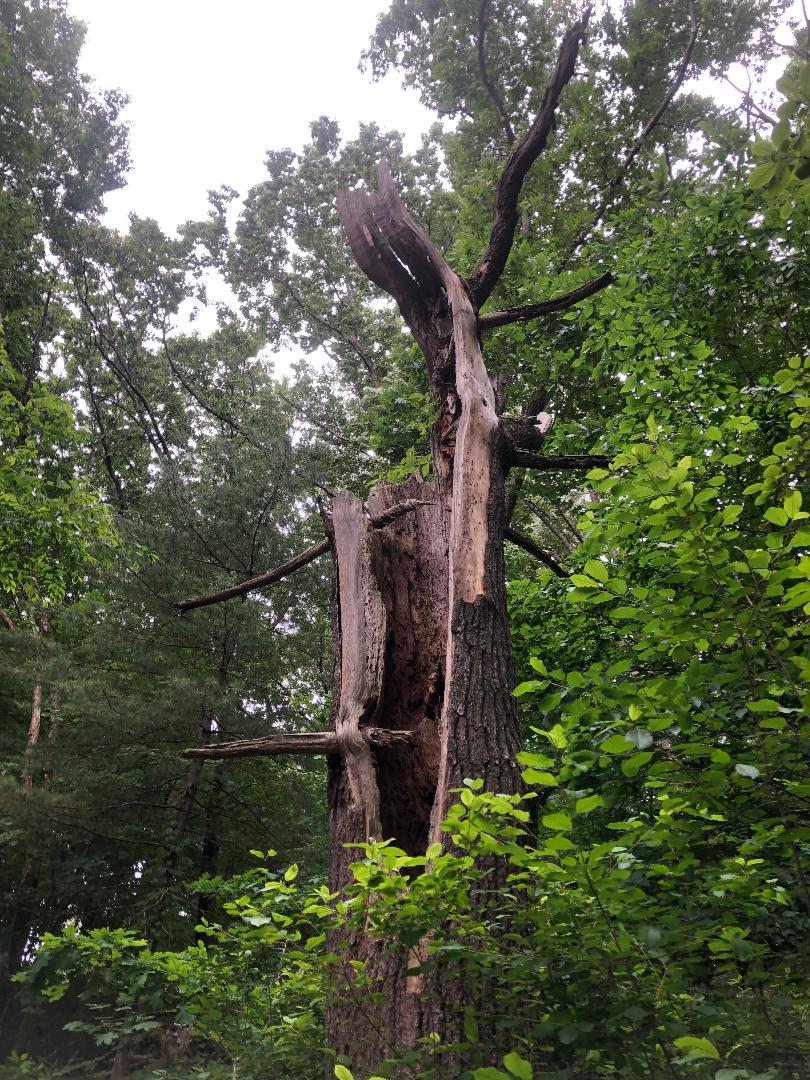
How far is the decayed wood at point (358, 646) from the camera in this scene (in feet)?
9.84

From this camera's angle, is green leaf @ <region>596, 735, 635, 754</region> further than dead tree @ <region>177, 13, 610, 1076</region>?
No

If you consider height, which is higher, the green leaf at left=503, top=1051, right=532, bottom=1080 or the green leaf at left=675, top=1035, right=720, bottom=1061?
the green leaf at left=675, top=1035, right=720, bottom=1061

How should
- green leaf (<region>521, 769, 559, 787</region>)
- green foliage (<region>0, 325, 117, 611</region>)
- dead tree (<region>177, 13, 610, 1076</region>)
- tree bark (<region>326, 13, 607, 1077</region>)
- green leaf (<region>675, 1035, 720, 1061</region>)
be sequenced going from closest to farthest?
green leaf (<region>675, 1035, 720, 1061</region>), green leaf (<region>521, 769, 559, 787</region>), tree bark (<region>326, 13, 607, 1077</region>), dead tree (<region>177, 13, 610, 1076</region>), green foliage (<region>0, 325, 117, 611</region>)

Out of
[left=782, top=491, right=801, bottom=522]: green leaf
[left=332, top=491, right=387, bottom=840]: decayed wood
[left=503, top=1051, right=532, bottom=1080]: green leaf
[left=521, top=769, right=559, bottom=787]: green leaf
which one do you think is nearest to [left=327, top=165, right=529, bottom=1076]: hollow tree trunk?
[left=332, top=491, right=387, bottom=840]: decayed wood

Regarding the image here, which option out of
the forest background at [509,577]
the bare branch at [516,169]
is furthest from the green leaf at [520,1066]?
the bare branch at [516,169]

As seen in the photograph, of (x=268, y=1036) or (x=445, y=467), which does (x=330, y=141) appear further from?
(x=268, y=1036)

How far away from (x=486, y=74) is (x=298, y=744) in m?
8.91

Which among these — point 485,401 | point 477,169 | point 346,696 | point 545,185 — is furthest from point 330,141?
point 346,696

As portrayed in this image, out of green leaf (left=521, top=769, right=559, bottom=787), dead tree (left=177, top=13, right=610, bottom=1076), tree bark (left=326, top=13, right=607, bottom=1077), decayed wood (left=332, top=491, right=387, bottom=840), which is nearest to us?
green leaf (left=521, top=769, right=559, bottom=787)

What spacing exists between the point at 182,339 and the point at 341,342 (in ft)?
13.8

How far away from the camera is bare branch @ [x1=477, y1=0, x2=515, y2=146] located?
26.8 ft

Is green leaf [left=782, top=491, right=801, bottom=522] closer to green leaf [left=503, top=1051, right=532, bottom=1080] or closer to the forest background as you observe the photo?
the forest background

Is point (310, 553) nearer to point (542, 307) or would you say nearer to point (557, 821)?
point (542, 307)

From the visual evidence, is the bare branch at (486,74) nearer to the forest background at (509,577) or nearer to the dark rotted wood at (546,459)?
the forest background at (509,577)
